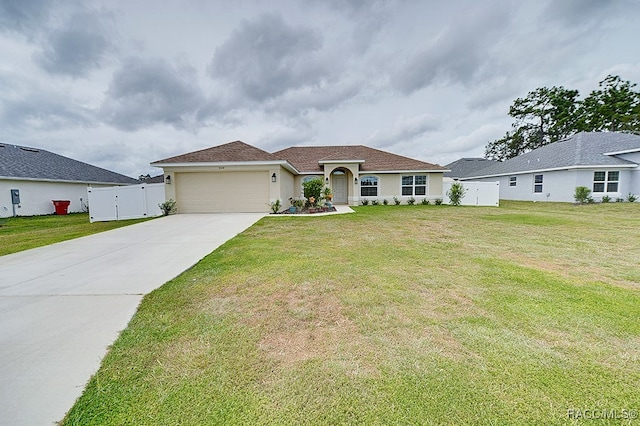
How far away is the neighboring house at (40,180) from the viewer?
53.9ft

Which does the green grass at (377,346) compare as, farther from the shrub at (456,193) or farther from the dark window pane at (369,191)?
the dark window pane at (369,191)

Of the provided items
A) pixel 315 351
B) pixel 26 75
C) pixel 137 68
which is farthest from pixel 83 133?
pixel 315 351

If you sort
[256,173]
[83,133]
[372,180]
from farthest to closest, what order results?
1. [83,133]
2. [372,180]
3. [256,173]

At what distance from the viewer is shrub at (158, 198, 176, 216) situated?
14.3 meters

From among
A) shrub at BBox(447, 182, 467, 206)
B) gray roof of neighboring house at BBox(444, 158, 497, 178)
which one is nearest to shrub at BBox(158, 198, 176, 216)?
shrub at BBox(447, 182, 467, 206)

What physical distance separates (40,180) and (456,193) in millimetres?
29401

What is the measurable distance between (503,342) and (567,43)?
2415 centimetres

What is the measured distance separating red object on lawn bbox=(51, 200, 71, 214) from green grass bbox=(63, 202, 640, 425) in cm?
2061

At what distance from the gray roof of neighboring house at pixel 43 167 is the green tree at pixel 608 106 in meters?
53.4

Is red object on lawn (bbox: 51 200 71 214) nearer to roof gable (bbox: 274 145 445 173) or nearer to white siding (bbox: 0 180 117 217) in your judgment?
white siding (bbox: 0 180 117 217)

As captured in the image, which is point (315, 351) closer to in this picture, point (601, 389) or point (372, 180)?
point (601, 389)

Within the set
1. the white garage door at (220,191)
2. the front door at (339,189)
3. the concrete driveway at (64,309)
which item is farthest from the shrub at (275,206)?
the front door at (339,189)

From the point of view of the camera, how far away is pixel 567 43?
17.1 m

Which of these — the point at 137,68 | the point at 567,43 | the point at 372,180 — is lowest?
the point at 372,180
